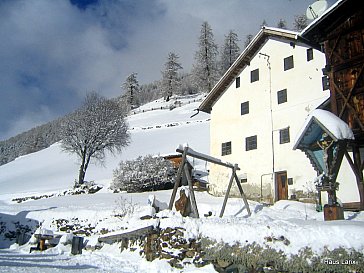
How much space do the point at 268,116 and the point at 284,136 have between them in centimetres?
208

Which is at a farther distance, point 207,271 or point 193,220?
point 193,220

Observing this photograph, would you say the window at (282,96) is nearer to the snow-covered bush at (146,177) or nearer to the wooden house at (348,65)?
the wooden house at (348,65)

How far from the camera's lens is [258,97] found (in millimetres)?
25188

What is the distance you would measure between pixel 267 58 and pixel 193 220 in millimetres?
18433

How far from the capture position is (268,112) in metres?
24.3

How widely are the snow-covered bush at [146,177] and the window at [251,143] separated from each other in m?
7.44

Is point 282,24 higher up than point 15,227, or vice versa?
point 282,24

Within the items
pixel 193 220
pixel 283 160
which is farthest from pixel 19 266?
pixel 283 160

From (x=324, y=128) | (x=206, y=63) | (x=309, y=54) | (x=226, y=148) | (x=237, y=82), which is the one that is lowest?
(x=324, y=128)

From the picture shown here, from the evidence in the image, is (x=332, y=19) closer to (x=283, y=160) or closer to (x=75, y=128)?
(x=283, y=160)

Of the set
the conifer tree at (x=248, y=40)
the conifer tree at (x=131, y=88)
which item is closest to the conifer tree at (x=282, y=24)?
the conifer tree at (x=248, y=40)

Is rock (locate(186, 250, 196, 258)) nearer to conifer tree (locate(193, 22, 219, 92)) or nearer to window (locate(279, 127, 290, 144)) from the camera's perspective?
window (locate(279, 127, 290, 144))

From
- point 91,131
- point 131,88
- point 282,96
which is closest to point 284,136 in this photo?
point 282,96

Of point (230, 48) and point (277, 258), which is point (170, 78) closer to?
point (230, 48)
